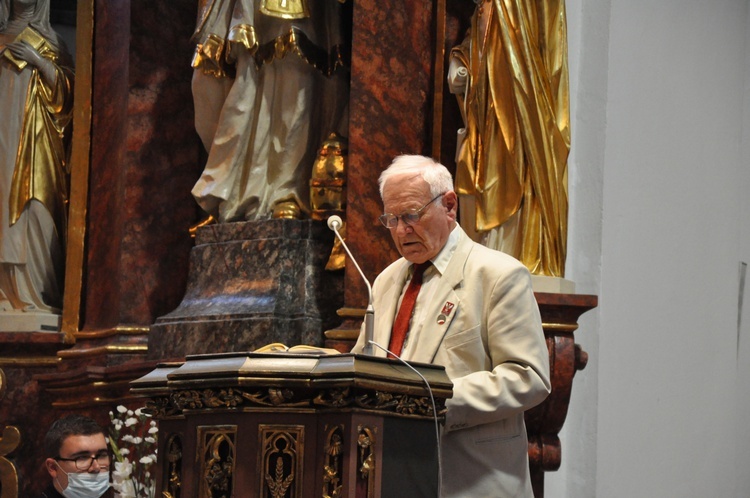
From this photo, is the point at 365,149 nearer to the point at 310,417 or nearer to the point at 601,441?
the point at 601,441

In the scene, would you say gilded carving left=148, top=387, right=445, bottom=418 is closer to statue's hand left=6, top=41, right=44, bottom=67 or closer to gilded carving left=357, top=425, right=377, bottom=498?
gilded carving left=357, top=425, right=377, bottom=498

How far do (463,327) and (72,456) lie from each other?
83.4 inches

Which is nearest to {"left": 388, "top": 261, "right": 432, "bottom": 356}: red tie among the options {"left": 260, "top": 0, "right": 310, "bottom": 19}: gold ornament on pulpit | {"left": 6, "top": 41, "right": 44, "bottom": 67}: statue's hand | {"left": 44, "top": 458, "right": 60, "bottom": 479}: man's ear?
{"left": 44, "top": 458, "right": 60, "bottom": 479}: man's ear

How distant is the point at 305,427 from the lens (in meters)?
3.53

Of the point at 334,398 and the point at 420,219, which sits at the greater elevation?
the point at 420,219

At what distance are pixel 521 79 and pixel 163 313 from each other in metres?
2.56

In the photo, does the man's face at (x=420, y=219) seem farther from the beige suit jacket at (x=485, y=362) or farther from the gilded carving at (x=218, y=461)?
the gilded carving at (x=218, y=461)

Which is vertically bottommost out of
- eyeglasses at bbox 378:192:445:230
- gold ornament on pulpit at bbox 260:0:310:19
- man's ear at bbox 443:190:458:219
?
eyeglasses at bbox 378:192:445:230

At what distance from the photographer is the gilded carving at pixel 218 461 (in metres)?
3.56

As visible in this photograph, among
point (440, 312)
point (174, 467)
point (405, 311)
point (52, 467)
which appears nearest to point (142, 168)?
point (52, 467)

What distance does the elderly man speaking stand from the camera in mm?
4059

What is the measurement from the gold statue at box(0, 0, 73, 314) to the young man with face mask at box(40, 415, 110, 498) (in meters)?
A: 2.28

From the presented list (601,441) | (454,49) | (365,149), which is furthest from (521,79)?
(601,441)

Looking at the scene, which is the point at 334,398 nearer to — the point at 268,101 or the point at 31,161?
the point at 268,101
